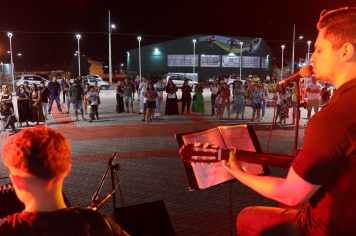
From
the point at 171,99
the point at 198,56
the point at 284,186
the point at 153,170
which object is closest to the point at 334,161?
the point at 284,186

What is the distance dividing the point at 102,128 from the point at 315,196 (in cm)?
1124

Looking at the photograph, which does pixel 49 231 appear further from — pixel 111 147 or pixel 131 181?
pixel 111 147

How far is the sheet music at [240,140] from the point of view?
2.62m

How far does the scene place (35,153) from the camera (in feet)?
4.37

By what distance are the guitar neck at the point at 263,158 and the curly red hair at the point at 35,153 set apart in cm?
102

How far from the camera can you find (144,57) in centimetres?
5303

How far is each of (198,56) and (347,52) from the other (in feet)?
173

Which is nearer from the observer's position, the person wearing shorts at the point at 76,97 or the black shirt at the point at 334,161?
the black shirt at the point at 334,161

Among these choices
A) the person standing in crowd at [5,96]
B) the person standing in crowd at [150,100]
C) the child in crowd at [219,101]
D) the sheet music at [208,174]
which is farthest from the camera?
the child in crowd at [219,101]

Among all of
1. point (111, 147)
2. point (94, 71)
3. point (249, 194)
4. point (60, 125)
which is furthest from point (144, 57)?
point (249, 194)

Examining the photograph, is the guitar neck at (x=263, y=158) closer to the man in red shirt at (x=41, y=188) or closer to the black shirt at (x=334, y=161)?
the black shirt at (x=334, y=161)

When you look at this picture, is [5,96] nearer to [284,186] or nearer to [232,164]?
[232,164]

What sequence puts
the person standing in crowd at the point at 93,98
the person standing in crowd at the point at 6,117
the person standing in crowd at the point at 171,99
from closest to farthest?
the person standing in crowd at the point at 6,117 < the person standing in crowd at the point at 93,98 < the person standing in crowd at the point at 171,99

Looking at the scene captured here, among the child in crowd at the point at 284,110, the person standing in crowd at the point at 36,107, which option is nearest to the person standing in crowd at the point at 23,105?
the person standing in crowd at the point at 36,107
